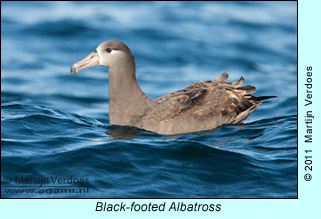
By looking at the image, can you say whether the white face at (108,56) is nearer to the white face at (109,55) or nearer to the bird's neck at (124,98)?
the white face at (109,55)

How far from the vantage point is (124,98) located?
8398 mm

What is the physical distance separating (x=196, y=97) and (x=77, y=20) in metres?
11.6

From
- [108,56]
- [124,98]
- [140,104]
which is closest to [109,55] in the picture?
[108,56]

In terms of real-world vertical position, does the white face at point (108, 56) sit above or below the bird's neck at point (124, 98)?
above

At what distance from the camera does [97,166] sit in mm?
6707

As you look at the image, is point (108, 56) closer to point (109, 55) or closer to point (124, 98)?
point (109, 55)

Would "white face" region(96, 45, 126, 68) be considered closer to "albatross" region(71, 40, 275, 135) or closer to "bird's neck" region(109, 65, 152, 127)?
"albatross" region(71, 40, 275, 135)

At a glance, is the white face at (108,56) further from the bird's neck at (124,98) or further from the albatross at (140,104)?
the bird's neck at (124,98)

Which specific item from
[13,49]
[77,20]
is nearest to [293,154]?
[13,49]

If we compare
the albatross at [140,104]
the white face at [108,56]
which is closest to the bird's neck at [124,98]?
the albatross at [140,104]

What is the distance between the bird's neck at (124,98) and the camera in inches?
328

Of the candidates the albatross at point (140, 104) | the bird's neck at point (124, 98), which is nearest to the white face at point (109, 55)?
the albatross at point (140, 104)

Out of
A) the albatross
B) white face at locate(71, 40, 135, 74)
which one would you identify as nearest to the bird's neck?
the albatross

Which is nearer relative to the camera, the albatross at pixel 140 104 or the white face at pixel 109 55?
the albatross at pixel 140 104
